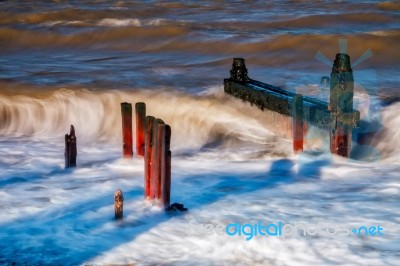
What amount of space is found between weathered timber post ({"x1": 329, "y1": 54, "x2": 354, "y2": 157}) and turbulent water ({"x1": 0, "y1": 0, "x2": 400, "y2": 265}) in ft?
1.62

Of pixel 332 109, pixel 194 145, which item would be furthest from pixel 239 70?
pixel 332 109

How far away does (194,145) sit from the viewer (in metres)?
12.0

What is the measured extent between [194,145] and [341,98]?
3132mm

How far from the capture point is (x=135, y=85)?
51.5 ft

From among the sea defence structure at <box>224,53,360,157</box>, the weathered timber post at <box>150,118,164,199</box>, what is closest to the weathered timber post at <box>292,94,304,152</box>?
the sea defence structure at <box>224,53,360,157</box>

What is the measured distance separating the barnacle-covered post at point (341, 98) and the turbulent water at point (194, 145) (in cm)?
55

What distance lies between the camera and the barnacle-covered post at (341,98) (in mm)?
9477

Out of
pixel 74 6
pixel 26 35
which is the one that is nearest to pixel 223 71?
pixel 26 35

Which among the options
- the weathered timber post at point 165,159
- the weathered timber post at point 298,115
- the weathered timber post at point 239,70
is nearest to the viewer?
the weathered timber post at point 165,159

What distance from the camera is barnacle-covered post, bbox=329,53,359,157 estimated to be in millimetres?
9477

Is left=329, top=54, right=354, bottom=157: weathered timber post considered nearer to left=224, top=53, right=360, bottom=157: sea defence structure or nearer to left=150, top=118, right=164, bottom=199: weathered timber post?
left=224, top=53, right=360, bottom=157: sea defence structure

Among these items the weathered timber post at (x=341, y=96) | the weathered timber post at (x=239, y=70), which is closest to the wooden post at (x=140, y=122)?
the weathered timber post at (x=341, y=96)

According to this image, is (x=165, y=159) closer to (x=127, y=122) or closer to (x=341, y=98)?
(x=127, y=122)

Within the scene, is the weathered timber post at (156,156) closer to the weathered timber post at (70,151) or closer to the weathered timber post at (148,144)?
the weathered timber post at (148,144)
